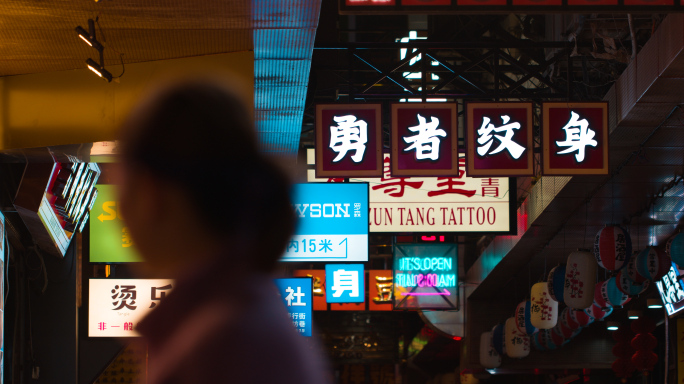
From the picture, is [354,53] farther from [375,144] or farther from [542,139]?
[542,139]

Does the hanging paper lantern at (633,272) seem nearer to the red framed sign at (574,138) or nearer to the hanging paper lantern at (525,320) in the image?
the red framed sign at (574,138)

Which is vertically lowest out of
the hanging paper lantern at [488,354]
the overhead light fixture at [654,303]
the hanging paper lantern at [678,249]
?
the hanging paper lantern at [488,354]

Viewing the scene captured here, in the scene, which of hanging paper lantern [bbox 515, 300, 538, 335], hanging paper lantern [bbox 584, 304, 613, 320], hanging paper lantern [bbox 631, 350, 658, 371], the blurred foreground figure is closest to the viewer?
the blurred foreground figure

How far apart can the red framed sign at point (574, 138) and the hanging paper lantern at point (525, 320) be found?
7162 millimetres

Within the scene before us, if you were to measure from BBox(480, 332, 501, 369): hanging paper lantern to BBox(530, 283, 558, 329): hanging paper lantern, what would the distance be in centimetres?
464

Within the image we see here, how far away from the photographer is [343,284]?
11.8 metres

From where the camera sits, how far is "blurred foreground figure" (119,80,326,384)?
1.23m

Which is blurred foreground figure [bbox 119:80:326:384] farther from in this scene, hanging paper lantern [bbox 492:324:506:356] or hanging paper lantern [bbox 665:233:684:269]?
hanging paper lantern [bbox 492:324:506:356]

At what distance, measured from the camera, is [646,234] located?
13984mm

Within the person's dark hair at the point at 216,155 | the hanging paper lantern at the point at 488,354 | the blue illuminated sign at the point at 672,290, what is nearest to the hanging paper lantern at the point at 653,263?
the blue illuminated sign at the point at 672,290

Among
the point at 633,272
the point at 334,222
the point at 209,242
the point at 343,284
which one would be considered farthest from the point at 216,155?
the point at 343,284

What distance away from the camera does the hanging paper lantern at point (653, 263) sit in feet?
33.5

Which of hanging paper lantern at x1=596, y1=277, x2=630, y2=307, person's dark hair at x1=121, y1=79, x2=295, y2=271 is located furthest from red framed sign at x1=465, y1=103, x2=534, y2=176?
person's dark hair at x1=121, y1=79, x2=295, y2=271

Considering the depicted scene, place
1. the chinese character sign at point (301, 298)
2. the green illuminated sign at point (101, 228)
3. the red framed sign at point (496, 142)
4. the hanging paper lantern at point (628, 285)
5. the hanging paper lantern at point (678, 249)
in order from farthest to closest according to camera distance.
→ 1. the hanging paper lantern at point (628, 285)
2. the hanging paper lantern at point (678, 249)
3. the chinese character sign at point (301, 298)
4. the red framed sign at point (496, 142)
5. the green illuminated sign at point (101, 228)
